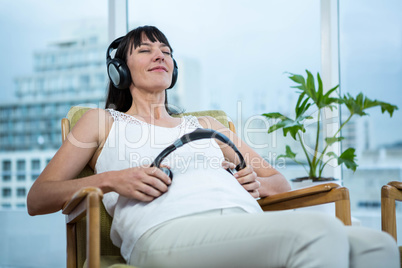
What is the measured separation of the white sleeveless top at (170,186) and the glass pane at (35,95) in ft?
5.95

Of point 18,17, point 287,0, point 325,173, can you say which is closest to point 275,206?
point 325,173

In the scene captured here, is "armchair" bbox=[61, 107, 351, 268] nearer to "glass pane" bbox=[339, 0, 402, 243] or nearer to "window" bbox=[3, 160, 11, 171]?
"glass pane" bbox=[339, 0, 402, 243]

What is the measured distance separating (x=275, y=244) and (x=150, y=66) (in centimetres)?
89

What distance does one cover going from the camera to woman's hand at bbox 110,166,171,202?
3.97ft

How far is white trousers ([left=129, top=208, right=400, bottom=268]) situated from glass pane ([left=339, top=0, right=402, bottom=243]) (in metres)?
1.75

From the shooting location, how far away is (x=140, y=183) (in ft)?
3.96

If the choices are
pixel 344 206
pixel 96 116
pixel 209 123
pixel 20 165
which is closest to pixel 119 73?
pixel 96 116

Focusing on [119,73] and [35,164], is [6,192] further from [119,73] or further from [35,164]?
[119,73]

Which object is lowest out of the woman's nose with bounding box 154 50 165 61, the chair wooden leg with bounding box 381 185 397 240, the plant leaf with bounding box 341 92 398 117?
the chair wooden leg with bounding box 381 185 397 240

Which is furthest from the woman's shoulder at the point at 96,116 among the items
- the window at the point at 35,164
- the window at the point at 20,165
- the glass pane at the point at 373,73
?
the window at the point at 20,165

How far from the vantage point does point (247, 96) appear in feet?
9.04

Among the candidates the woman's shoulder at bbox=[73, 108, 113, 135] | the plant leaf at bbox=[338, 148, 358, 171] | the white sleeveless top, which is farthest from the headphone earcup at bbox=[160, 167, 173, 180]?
the plant leaf at bbox=[338, 148, 358, 171]

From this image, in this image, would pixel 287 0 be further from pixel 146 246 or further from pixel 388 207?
pixel 146 246

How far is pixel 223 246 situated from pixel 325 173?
1757 millimetres
